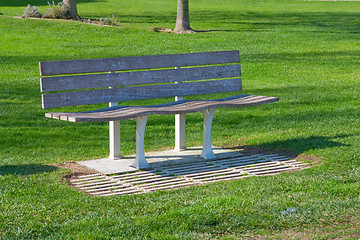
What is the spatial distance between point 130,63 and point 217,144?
165cm

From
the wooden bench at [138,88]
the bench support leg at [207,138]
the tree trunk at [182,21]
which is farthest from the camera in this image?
the tree trunk at [182,21]

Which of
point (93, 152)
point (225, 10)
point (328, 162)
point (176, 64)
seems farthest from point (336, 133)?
point (225, 10)

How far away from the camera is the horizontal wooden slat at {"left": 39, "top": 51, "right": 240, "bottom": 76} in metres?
6.34

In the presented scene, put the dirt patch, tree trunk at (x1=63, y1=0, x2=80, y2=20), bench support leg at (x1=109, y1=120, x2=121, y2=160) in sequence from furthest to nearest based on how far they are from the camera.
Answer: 1. tree trunk at (x1=63, y1=0, x2=80, y2=20)
2. bench support leg at (x1=109, y1=120, x2=121, y2=160)
3. the dirt patch

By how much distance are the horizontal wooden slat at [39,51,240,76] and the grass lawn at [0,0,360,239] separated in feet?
3.45

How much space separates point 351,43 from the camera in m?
19.1

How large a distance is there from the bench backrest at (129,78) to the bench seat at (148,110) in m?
0.20

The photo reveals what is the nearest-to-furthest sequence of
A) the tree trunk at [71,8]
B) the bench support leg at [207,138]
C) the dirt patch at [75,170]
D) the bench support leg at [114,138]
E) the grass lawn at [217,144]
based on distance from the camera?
the grass lawn at [217,144] < the dirt patch at [75,170] < the bench support leg at [114,138] < the bench support leg at [207,138] < the tree trunk at [71,8]

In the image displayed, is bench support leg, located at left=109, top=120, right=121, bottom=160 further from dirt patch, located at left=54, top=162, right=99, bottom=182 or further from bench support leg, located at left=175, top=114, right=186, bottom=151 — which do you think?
bench support leg, located at left=175, top=114, right=186, bottom=151

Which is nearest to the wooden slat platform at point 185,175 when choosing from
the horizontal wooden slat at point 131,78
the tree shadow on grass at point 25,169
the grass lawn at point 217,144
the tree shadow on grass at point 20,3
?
the grass lawn at point 217,144

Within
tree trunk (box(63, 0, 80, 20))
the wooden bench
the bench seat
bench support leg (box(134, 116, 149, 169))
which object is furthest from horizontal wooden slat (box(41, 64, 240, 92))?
tree trunk (box(63, 0, 80, 20))

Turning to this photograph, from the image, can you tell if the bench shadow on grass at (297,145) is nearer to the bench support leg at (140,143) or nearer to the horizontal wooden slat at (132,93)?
the horizontal wooden slat at (132,93)

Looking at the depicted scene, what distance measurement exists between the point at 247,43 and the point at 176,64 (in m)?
12.3

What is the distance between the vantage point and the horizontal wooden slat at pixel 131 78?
21.1 ft
